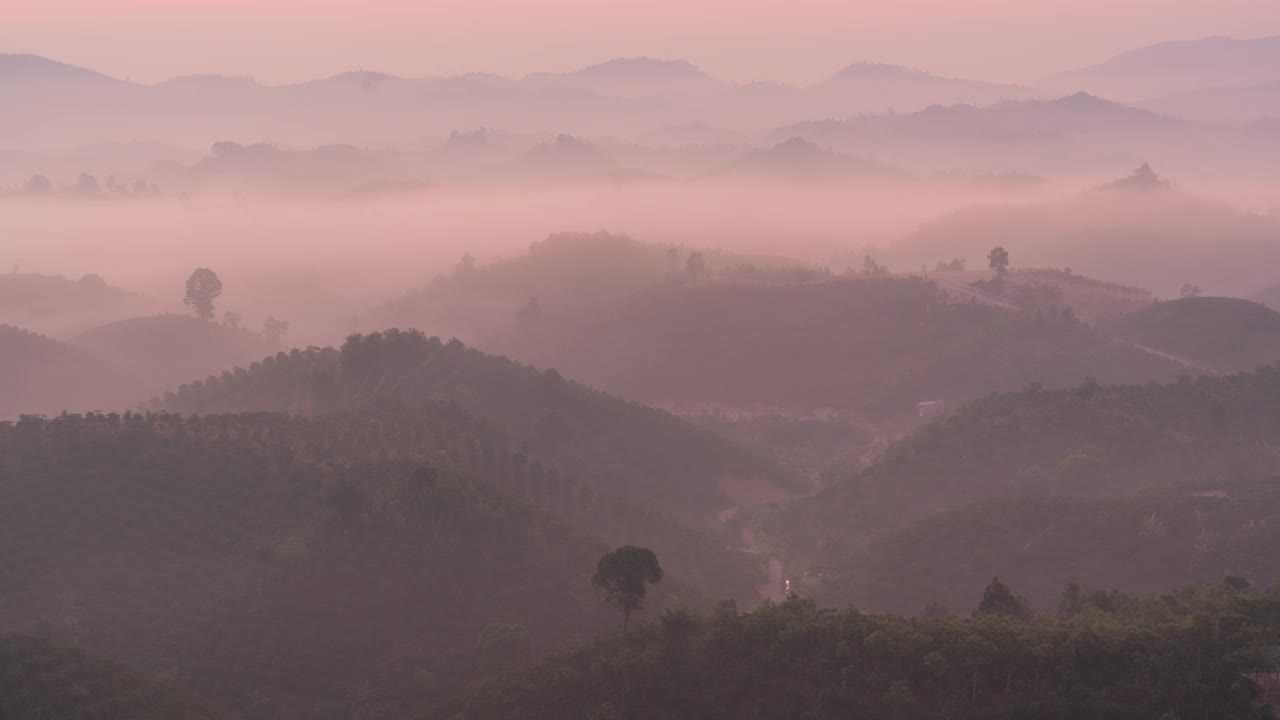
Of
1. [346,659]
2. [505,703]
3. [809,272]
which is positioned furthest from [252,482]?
[809,272]

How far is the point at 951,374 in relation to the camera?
345 ft

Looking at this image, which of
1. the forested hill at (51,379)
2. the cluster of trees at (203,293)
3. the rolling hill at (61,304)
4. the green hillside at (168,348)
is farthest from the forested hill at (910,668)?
the rolling hill at (61,304)

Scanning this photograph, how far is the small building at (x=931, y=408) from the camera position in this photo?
99.2 m

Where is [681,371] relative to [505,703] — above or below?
above

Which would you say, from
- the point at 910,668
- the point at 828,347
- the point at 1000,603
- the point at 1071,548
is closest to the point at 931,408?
the point at 828,347

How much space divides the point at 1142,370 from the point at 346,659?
3145 inches

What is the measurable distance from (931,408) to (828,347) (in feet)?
52.4

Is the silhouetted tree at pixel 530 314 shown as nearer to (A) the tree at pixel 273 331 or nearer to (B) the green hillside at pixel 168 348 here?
(B) the green hillside at pixel 168 348

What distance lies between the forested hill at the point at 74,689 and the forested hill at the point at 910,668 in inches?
446

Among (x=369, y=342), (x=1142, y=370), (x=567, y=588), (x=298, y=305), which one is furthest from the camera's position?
(x=298, y=305)

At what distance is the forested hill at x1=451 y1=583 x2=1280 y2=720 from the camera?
3588 centimetres

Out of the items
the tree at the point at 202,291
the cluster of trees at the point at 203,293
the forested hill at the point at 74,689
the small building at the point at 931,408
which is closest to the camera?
the forested hill at the point at 74,689

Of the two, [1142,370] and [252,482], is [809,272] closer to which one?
[1142,370]

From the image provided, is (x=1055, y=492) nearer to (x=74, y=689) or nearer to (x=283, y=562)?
(x=283, y=562)
